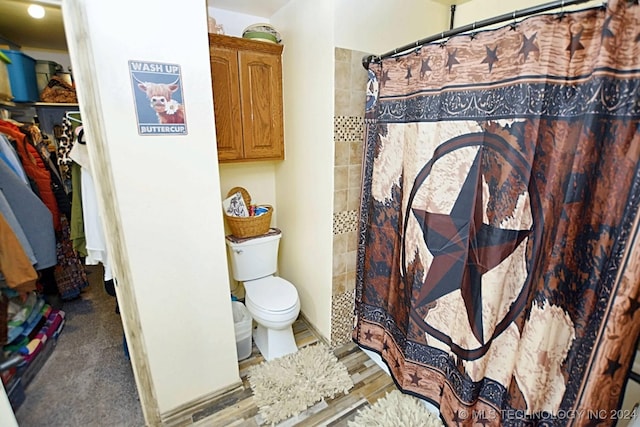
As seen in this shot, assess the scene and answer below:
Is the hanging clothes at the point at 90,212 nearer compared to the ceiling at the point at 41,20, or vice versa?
the hanging clothes at the point at 90,212

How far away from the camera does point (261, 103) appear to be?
6.54 ft

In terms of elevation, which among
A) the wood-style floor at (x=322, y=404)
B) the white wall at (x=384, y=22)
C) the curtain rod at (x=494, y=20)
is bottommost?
the wood-style floor at (x=322, y=404)

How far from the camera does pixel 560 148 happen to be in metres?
0.92

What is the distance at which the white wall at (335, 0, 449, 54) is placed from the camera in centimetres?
154

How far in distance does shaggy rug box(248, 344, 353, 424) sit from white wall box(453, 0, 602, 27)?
2.23m

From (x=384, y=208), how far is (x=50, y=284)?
118 inches

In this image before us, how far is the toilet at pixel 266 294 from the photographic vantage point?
1791mm

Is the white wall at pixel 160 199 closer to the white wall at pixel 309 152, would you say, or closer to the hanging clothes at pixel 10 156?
the white wall at pixel 309 152

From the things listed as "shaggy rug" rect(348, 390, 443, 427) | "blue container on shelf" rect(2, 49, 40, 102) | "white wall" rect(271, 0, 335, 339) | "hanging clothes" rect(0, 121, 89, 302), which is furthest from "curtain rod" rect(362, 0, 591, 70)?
"blue container on shelf" rect(2, 49, 40, 102)

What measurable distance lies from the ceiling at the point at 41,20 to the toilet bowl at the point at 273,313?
1.94 meters

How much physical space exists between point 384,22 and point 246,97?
0.99 meters

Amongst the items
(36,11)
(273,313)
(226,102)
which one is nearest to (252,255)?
(273,313)

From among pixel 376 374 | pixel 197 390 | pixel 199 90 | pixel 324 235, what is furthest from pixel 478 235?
pixel 197 390

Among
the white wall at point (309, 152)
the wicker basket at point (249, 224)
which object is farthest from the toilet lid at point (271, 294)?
the wicker basket at point (249, 224)
